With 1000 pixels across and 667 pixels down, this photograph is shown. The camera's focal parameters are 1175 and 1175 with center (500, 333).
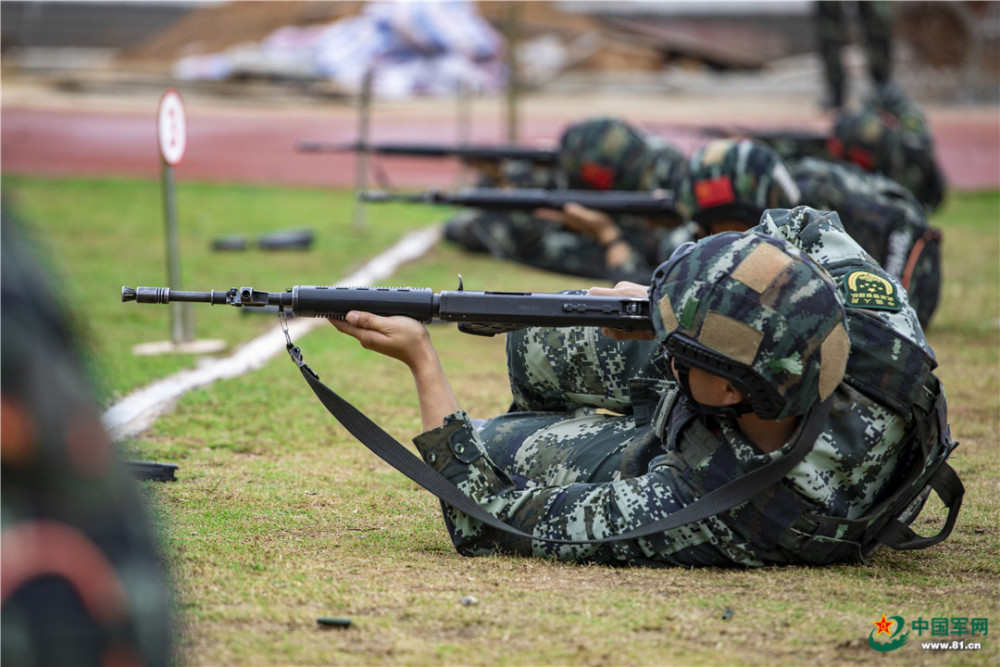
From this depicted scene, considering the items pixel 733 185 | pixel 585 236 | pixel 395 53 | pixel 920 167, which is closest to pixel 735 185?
pixel 733 185

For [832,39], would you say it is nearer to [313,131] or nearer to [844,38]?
[844,38]

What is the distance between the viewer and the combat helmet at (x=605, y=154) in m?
8.21

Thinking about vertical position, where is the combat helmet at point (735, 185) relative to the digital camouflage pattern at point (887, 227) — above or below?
above

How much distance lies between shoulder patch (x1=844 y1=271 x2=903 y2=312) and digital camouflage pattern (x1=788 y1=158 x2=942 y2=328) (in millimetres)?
3015

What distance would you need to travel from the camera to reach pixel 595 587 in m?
2.66

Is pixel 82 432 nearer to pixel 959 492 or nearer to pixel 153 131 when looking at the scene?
pixel 959 492

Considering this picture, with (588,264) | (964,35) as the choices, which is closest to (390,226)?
(588,264)

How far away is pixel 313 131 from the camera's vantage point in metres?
19.1

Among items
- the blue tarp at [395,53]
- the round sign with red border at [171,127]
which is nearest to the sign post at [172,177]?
the round sign with red border at [171,127]

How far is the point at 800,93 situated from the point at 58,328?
24558 mm

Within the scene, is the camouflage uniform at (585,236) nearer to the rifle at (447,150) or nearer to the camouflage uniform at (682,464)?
the rifle at (447,150)

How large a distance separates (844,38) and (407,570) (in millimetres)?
16558

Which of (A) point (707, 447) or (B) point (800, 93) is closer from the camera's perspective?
(A) point (707, 447)

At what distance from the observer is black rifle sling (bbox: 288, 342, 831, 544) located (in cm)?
254
